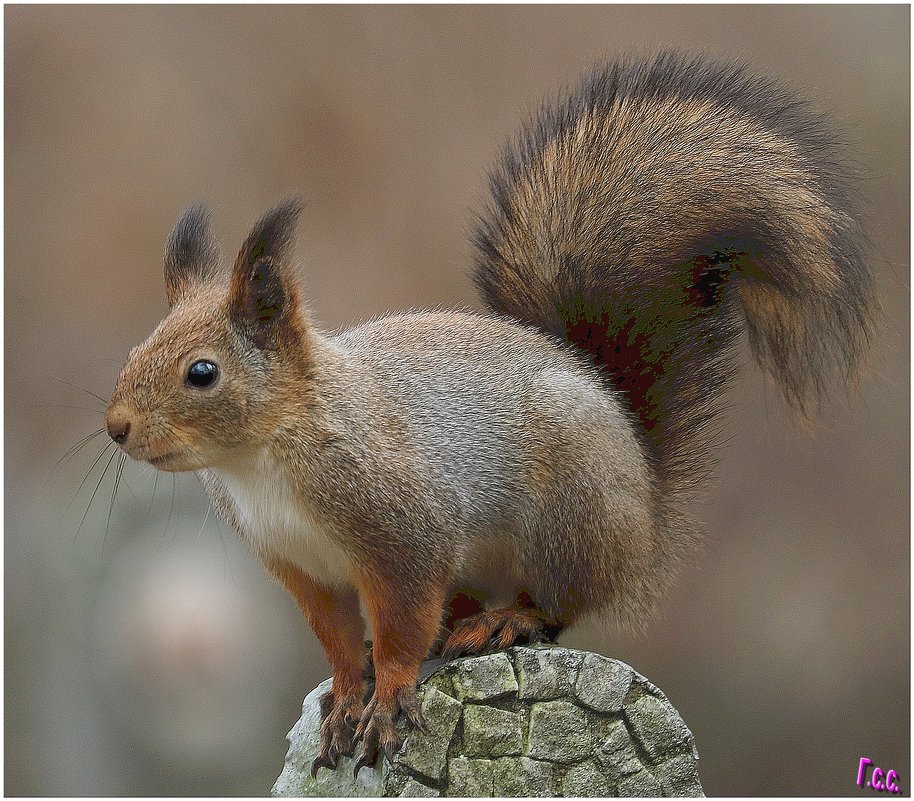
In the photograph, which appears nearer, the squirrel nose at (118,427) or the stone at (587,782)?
the squirrel nose at (118,427)

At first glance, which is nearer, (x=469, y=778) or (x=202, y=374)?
(x=202, y=374)

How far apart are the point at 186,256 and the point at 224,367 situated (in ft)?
0.81

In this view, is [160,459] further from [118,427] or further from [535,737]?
[535,737]

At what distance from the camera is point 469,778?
133 centimetres

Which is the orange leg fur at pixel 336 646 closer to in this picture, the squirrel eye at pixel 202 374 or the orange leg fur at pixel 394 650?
the orange leg fur at pixel 394 650

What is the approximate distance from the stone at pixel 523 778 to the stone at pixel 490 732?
1 centimetres

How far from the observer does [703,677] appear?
2684 millimetres

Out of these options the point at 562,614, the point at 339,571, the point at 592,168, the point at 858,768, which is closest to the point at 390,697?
the point at 339,571

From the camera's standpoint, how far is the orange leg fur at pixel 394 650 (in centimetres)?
129

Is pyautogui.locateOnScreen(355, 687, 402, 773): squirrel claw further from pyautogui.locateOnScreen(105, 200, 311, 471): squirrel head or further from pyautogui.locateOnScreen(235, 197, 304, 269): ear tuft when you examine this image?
pyautogui.locateOnScreen(235, 197, 304, 269): ear tuft

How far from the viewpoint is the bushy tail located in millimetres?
1518

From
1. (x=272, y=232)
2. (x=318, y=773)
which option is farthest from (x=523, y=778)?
(x=272, y=232)

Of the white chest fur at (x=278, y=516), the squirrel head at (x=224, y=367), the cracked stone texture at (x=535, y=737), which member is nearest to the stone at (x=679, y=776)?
the cracked stone texture at (x=535, y=737)

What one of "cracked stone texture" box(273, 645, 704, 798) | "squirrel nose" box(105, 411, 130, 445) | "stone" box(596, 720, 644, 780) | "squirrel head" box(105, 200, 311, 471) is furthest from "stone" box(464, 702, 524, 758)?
"squirrel nose" box(105, 411, 130, 445)
